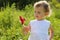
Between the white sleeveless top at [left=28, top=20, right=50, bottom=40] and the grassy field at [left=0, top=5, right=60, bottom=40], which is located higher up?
A: the white sleeveless top at [left=28, top=20, right=50, bottom=40]

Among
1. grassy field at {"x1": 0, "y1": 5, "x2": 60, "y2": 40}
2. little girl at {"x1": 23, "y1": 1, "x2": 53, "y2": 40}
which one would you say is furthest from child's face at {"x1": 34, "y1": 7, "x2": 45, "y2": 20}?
grassy field at {"x1": 0, "y1": 5, "x2": 60, "y2": 40}

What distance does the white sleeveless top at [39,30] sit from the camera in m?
3.97

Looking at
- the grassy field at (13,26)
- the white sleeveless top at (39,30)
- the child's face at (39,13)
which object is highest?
the child's face at (39,13)

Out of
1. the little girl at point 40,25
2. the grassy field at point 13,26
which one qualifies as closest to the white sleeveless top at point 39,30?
the little girl at point 40,25

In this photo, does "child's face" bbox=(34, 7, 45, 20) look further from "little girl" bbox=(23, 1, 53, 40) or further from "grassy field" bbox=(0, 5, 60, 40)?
"grassy field" bbox=(0, 5, 60, 40)

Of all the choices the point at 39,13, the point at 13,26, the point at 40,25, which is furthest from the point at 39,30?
the point at 13,26

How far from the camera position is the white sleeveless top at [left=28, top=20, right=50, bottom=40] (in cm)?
397

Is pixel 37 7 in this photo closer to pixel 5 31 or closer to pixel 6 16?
pixel 5 31

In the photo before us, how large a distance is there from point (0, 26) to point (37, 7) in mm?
3350

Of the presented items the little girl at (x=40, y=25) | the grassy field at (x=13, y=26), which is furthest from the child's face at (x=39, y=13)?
the grassy field at (x=13, y=26)

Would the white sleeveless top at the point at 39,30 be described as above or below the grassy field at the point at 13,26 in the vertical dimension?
above

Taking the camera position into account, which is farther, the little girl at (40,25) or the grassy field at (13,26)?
the grassy field at (13,26)

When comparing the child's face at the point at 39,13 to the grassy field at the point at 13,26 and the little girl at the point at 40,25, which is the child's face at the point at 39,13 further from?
the grassy field at the point at 13,26

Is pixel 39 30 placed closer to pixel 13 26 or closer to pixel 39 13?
pixel 39 13
